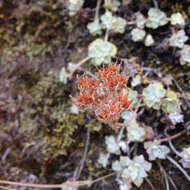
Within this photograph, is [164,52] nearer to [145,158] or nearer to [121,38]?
[121,38]

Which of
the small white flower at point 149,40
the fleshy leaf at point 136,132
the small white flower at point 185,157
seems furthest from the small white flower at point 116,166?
the small white flower at point 149,40

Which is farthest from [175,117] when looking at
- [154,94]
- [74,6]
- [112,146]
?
[74,6]

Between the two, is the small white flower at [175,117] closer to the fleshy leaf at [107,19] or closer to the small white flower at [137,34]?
the small white flower at [137,34]

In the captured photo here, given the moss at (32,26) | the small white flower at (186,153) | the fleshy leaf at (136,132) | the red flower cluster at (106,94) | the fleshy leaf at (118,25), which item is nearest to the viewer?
the red flower cluster at (106,94)

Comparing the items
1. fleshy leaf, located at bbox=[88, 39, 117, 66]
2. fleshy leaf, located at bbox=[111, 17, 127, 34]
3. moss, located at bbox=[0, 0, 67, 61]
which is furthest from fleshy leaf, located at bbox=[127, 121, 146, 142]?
moss, located at bbox=[0, 0, 67, 61]

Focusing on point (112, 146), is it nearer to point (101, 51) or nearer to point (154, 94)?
point (154, 94)

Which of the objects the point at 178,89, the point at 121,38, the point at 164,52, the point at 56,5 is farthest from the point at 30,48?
the point at 178,89

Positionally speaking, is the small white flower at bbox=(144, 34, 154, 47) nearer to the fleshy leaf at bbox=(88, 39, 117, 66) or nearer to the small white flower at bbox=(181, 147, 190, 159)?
the fleshy leaf at bbox=(88, 39, 117, 66)
